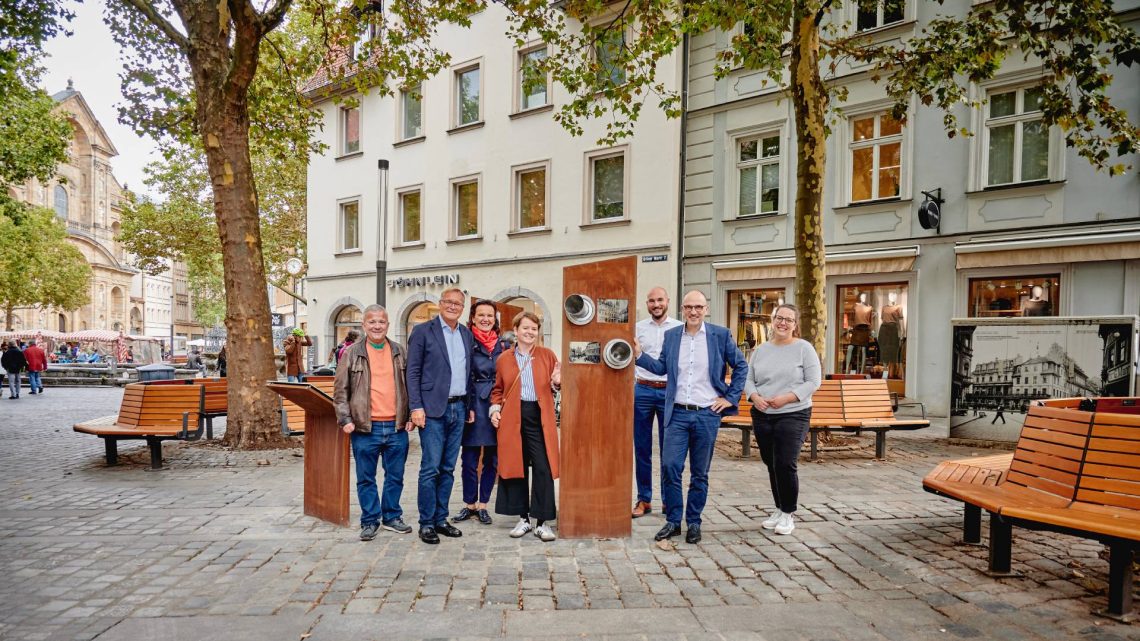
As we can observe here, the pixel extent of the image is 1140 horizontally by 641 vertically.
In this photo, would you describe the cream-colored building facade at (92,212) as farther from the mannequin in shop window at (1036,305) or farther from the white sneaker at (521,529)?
the mannequin in shop window at (1036,305)

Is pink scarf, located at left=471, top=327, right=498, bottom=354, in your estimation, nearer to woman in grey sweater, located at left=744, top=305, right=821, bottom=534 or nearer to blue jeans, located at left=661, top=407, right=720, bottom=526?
blue jeans, located at left=661, top=407, right=720, bottom=526

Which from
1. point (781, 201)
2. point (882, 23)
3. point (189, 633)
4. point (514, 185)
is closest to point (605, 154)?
point (514, 185)

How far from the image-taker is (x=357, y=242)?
23.6m

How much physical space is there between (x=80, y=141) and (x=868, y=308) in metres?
76.2

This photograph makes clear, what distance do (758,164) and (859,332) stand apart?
4.16 m

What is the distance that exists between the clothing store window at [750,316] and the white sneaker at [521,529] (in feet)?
36.3

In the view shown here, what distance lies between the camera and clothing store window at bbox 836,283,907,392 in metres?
13.6

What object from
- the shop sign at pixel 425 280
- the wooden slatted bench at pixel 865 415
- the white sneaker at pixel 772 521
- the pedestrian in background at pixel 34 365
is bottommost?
the pedestrian in background at pixel 34 365

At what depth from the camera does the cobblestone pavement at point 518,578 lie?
141 inches

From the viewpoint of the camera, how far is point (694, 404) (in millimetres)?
5184

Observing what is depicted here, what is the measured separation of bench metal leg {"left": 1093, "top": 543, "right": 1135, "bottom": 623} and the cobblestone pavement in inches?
5.0

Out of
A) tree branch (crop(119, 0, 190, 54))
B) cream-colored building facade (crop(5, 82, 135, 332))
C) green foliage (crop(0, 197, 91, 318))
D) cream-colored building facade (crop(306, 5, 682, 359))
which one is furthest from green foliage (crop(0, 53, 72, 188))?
cream-colored building facade (crop(5, 82, 135, 332))

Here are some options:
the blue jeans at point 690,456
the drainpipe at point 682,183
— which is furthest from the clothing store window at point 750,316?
the blue jeans at point 690,456

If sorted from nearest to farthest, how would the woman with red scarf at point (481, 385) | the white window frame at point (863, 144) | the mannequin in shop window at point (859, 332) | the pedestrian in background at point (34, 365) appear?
the woman with red scarf at point (481, 385) → the white window frame at point (863, 144) → the mannequin in shop window at point (859, 332) → the pedestrian in background at point (34, 365)
